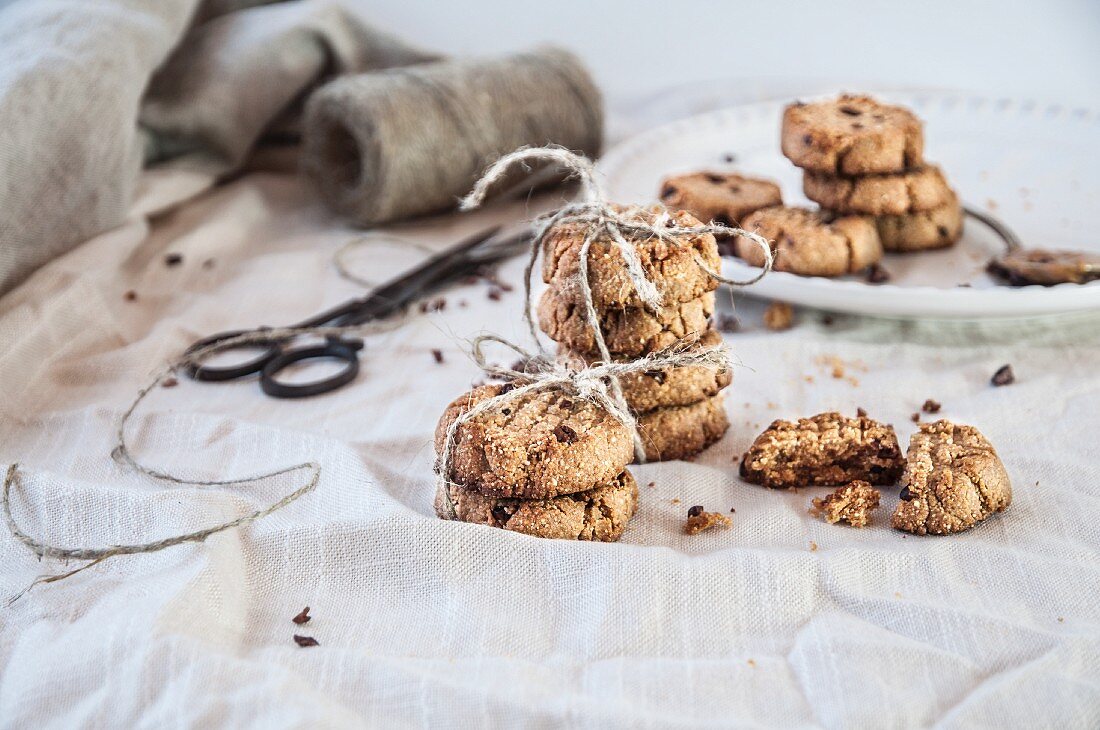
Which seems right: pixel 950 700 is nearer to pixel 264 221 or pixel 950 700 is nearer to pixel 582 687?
pixel 582 687

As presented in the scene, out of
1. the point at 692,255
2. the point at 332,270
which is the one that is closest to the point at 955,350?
the point at 692,255

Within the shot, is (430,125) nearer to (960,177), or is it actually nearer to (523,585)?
(960,177)

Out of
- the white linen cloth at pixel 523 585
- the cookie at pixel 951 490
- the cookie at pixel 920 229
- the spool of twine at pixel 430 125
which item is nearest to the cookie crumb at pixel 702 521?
the white linen cloth at pixel 523 585

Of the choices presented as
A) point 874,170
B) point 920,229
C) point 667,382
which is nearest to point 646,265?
point 667,382

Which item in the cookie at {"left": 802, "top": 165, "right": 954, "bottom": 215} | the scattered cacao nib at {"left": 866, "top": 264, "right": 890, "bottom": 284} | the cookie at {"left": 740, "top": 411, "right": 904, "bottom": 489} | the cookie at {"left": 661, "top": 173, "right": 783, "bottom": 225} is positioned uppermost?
the cookie at {"left": 802, "top": 165, "right": 954, "bottom": 215}

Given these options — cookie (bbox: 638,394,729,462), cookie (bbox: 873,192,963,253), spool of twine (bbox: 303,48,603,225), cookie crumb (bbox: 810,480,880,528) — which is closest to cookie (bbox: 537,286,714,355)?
cookie (bbox: 638,394,729,462)

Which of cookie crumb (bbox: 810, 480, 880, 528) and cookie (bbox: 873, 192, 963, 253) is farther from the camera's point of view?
cookie (bbox: 873, 192, 963, 253)

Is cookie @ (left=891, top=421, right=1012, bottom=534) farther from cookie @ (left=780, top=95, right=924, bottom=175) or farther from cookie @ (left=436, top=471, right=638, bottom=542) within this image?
cookie @ (left=780, top=95, right=924, bottom=175)

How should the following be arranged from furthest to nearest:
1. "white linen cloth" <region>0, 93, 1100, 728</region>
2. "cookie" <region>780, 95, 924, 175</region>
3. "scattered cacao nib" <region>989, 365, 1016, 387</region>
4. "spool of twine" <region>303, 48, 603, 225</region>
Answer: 1. "spool of twine" <region>303, 48, 603, 225</region>
2. "cookie" <region>780, 95, 924, 175</region>
3. "scattered cacao nib" <region>989, 365, 1016, 387</region>
4. "white linen cloth" <region>0, 93, 1100, 728</region>
